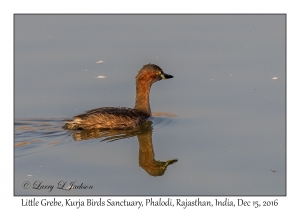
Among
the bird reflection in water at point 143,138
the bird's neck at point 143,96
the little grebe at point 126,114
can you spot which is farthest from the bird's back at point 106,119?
the bird's neck at point 143,96

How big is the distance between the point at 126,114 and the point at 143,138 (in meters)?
0.61

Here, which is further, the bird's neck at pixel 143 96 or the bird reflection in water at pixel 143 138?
the bird's neck at pixel 143 96

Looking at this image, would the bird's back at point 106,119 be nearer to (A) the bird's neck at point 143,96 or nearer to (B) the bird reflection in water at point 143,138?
(B) the bird reflection in water at point 143,138

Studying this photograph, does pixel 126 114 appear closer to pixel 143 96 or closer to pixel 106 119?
pixel 106 119

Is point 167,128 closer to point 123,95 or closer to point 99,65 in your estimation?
point 123,95

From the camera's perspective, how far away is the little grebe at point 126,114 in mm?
13438

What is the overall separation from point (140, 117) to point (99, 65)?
2.57 m

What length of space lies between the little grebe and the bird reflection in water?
0.33ft

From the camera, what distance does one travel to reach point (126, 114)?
547 inches

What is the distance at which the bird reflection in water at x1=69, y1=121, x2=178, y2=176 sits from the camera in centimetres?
1232

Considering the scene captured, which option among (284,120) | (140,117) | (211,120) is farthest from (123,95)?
(284,120)

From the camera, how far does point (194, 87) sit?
15438mm

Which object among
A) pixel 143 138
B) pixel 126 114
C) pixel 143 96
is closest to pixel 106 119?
pixel 126 114

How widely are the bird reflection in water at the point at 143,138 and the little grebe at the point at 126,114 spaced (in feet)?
0.33
